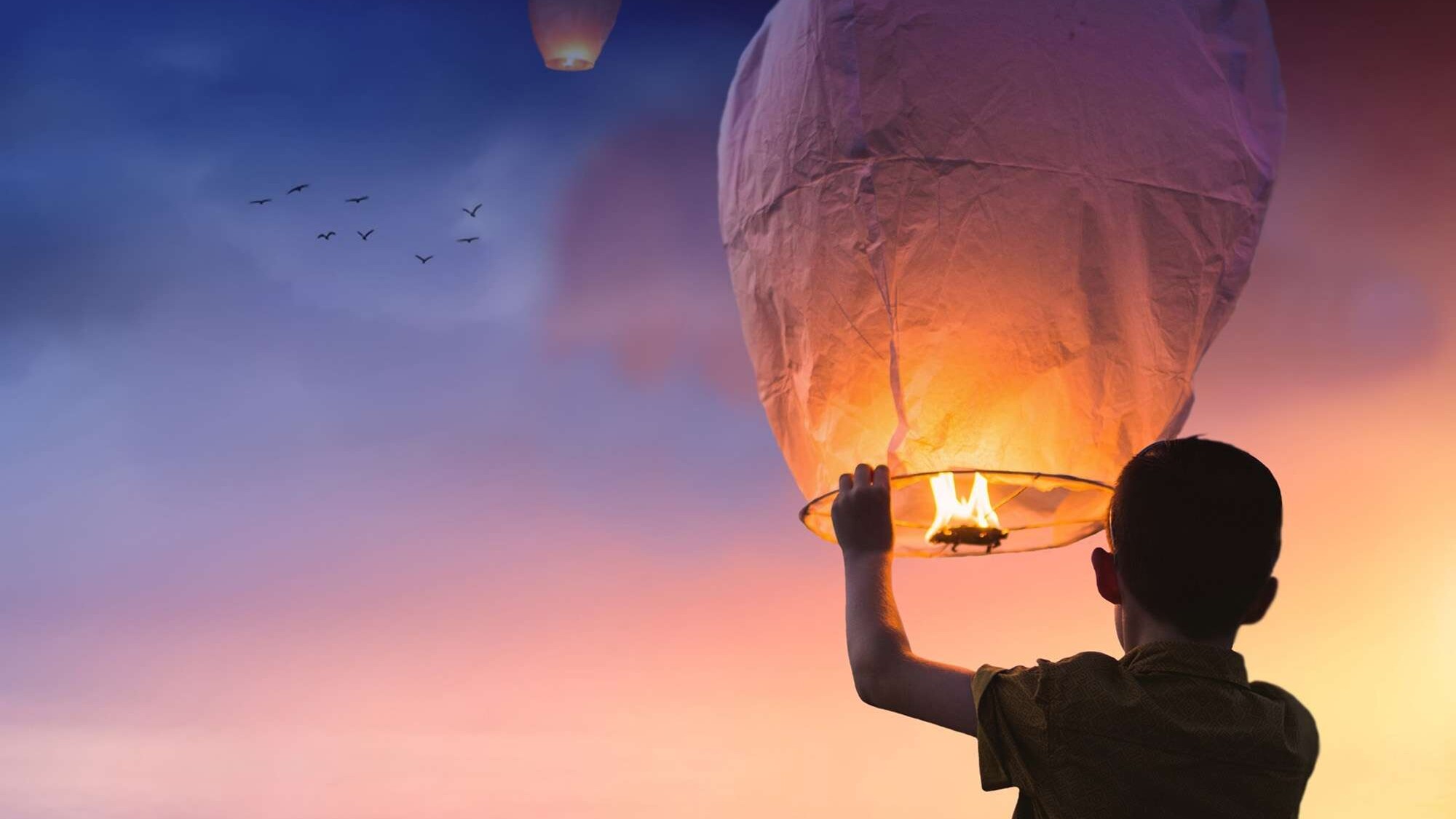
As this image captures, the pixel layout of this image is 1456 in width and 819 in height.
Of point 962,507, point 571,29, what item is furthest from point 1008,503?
point 571,29

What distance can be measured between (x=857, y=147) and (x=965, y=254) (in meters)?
0.25

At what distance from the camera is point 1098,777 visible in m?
1.37

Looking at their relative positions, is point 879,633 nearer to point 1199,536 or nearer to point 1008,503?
point 1199,536

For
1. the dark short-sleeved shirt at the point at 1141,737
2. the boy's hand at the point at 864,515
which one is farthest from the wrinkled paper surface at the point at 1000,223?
the dark short-sleeved shirt at the point at 1141,737

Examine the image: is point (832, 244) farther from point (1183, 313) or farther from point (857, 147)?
point (1183, 313)

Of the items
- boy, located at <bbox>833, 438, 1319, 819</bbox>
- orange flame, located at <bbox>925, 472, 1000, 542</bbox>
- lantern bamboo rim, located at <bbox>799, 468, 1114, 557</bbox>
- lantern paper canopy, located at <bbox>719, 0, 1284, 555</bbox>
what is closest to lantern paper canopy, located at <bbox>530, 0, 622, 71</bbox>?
lantern paper canopy, located at <bbox>719, 0, 1284, 555</bbox>

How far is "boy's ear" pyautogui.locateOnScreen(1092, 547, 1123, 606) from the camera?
148 centimetres

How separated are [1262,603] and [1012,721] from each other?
11.9 inches

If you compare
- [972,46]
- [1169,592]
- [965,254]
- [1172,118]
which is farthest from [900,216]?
[1169,592]

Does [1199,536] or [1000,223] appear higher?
[1000,223]

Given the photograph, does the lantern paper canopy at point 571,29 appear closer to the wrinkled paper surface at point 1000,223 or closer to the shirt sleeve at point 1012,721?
the wrinkled paper surface at point 1000,223

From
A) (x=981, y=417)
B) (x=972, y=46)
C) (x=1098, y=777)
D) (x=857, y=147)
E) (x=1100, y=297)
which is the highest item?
(x=972, y=46)

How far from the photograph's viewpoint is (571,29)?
5.79 m

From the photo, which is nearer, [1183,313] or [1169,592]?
[1169,592]
